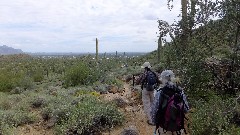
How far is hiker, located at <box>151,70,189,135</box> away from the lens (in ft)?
17.6

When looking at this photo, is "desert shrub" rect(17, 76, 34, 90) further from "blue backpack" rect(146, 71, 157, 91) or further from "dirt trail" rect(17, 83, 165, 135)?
"blue backpack" rect(146, 71, 157, 91)

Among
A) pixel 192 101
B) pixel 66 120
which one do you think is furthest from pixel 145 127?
pixel 66 120

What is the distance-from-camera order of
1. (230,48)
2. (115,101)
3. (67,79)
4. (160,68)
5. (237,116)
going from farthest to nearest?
(67,79)
(160,68)
(115,101)
(230,48)
(237,116)

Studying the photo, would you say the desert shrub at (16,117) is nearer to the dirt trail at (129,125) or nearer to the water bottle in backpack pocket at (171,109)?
the dirt trail at (129,125)

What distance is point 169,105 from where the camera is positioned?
5352 millimetres

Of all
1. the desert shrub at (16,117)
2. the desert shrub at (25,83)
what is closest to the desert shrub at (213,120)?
the desert shrub at (16,117)

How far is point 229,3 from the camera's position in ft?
28.3

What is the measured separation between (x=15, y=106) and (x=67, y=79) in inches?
198

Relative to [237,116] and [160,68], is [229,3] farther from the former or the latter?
[160,68]

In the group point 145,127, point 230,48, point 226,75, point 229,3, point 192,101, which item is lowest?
point 145,127

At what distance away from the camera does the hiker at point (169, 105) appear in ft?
17.6

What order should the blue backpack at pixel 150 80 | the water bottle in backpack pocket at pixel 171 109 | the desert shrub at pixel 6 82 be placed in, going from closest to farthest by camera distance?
the water bottle in backpack pocket at pixel 171 109
the blue backpack at pixel 150 80
the desert shrub at pixel 6 82

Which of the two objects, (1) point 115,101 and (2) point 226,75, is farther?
(1) point 115,101

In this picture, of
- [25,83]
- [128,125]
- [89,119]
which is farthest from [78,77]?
[89,119]
